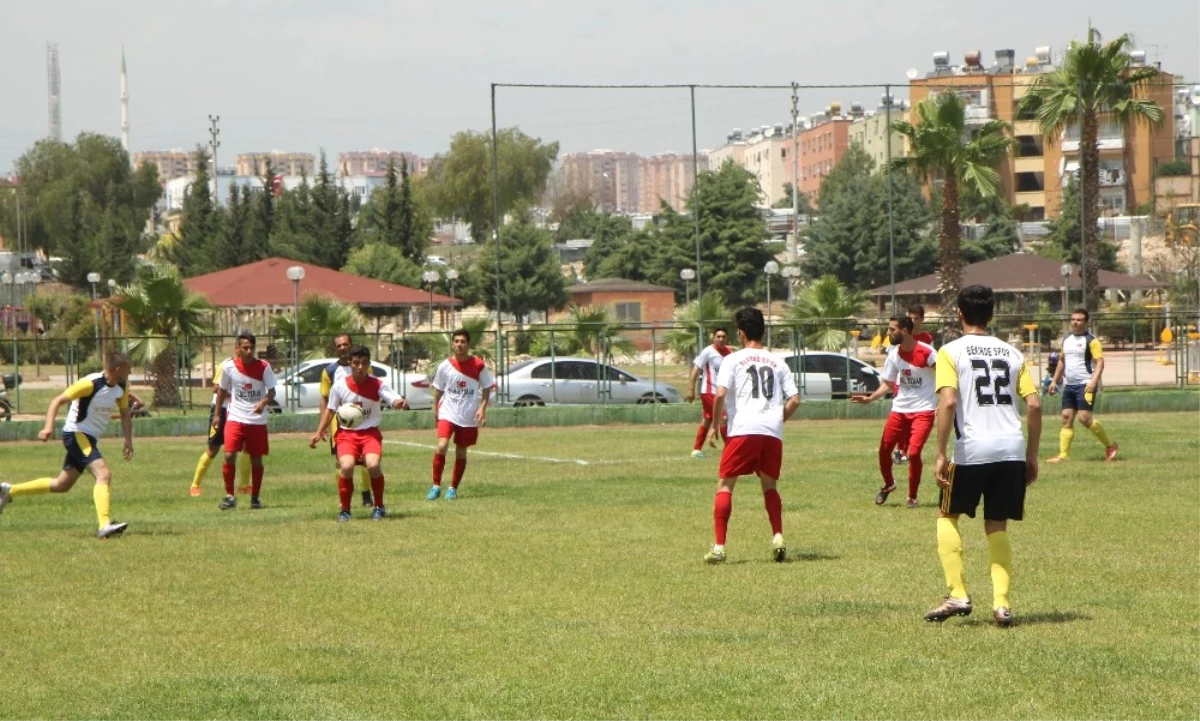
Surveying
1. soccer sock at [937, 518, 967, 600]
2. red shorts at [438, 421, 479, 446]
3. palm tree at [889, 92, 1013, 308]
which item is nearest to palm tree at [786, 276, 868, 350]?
palm tree at [889, 92, 1013, 308]

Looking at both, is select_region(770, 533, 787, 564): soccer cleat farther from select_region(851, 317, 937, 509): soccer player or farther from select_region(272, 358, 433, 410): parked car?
select_region(272, 358, 433, 410): parked car

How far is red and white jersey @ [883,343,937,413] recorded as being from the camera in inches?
690

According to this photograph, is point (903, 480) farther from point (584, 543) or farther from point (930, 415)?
point (584, 543)

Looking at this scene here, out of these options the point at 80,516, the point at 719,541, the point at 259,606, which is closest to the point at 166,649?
the point at 259,606

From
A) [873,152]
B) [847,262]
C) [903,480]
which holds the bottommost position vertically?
[903,480]

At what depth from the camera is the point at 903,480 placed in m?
20.7

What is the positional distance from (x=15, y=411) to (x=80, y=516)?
22219 millimetres

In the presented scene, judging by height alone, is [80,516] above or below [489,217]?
below

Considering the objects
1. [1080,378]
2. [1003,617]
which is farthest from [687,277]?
[1003,617]

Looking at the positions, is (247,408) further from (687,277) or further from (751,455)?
(687,277)

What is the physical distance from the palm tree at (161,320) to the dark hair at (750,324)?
27.8 meters

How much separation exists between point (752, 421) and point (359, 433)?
18.1 ft

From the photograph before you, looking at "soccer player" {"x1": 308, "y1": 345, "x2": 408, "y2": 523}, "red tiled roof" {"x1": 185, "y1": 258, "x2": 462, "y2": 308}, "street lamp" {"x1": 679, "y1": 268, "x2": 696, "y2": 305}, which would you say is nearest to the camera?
"soccer player" {"x1": 308, "y1": 345, "x2": 408, "y2": 523}

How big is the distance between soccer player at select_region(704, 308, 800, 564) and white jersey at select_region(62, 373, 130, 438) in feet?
20.1
